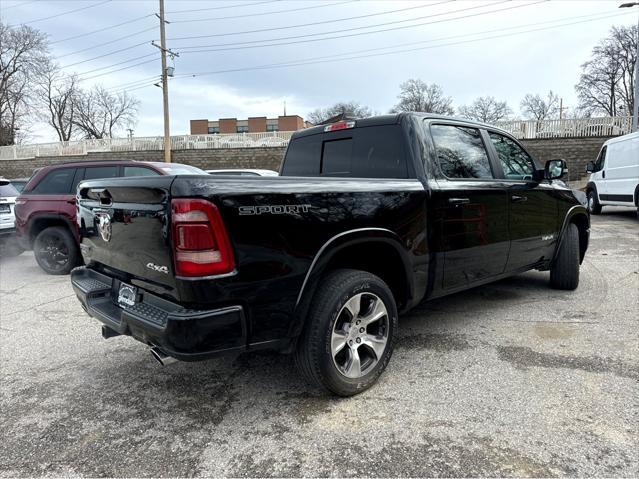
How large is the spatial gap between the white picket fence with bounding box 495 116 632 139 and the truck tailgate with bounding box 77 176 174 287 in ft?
76.8

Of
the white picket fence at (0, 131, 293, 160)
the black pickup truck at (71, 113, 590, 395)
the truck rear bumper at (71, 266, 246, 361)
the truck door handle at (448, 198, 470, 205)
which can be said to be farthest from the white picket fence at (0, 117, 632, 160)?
the truck rear bumper at (71, 266, 246, 361)

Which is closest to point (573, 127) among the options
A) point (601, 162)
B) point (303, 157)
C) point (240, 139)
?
point (601, 162)

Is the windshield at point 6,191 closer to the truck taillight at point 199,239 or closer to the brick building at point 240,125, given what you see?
the truck taillight at point 199,239

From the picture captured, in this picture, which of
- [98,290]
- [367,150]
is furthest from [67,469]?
[367,150]

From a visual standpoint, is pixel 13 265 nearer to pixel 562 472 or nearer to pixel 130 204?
pixel 130 204

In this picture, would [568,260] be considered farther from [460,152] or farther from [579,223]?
[460,152]

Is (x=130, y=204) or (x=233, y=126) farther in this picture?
(x=233, y=126)

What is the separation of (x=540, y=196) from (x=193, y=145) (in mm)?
28099

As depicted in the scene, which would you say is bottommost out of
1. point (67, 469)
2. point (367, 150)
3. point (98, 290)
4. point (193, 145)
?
point (67, 469)

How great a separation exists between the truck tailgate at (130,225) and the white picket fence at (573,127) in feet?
76.8

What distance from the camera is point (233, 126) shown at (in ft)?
249

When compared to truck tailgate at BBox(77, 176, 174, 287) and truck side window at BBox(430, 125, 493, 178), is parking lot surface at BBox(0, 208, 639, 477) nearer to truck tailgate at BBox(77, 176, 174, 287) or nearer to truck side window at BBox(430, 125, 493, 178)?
truck tailgate at BBox(77, 176, 174, 287)

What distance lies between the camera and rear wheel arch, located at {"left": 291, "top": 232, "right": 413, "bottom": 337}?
242 centimetres

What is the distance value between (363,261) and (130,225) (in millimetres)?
1522
